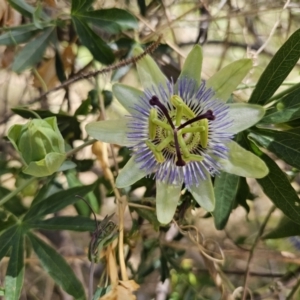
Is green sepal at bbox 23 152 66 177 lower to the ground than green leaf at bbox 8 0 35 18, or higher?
lower

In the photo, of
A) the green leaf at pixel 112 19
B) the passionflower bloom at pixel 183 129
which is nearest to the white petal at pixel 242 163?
the passionflower bloom at pixel 183 129

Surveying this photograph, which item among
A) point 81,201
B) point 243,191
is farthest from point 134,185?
point 243,191

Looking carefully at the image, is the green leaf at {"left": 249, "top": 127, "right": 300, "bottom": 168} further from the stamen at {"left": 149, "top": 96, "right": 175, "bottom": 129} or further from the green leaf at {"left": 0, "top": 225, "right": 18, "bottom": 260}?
the green leaf at {"left": 0, "top": 225, "right": 18, "bottom": 260}

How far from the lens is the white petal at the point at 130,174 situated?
3.54 ft

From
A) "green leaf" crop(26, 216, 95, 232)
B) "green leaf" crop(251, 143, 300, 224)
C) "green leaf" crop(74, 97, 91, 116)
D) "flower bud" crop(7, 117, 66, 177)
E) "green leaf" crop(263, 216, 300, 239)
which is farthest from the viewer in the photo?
"green leaf" crop(74, 97, 91, 116)

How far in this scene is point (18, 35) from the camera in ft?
4.83

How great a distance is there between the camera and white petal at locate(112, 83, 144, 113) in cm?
110

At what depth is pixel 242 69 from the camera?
1.05m

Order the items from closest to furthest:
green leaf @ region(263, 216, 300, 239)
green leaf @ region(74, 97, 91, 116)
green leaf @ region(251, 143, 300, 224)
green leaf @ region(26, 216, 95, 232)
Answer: green leaf @ region(251, 143, 300, 224)
green leaf @ region(26, 216, 95, 232)
green leaf @ region(263, 216, 300, 239)
green leaf @ region(74, 97, 91, 116)

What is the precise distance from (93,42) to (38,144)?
500 mm

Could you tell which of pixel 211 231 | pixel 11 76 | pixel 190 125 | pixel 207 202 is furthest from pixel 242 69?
pixel 11 76

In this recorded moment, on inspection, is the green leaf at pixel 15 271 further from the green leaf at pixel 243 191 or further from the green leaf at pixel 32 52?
the green leaf at pixel 243 191

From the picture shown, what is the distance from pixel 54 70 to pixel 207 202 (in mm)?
961

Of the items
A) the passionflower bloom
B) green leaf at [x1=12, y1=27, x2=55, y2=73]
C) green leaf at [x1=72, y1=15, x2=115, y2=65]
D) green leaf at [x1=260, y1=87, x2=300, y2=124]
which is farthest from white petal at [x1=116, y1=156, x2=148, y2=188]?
green leaf at [x1=12, y1=27, x2=55, y2=73]
